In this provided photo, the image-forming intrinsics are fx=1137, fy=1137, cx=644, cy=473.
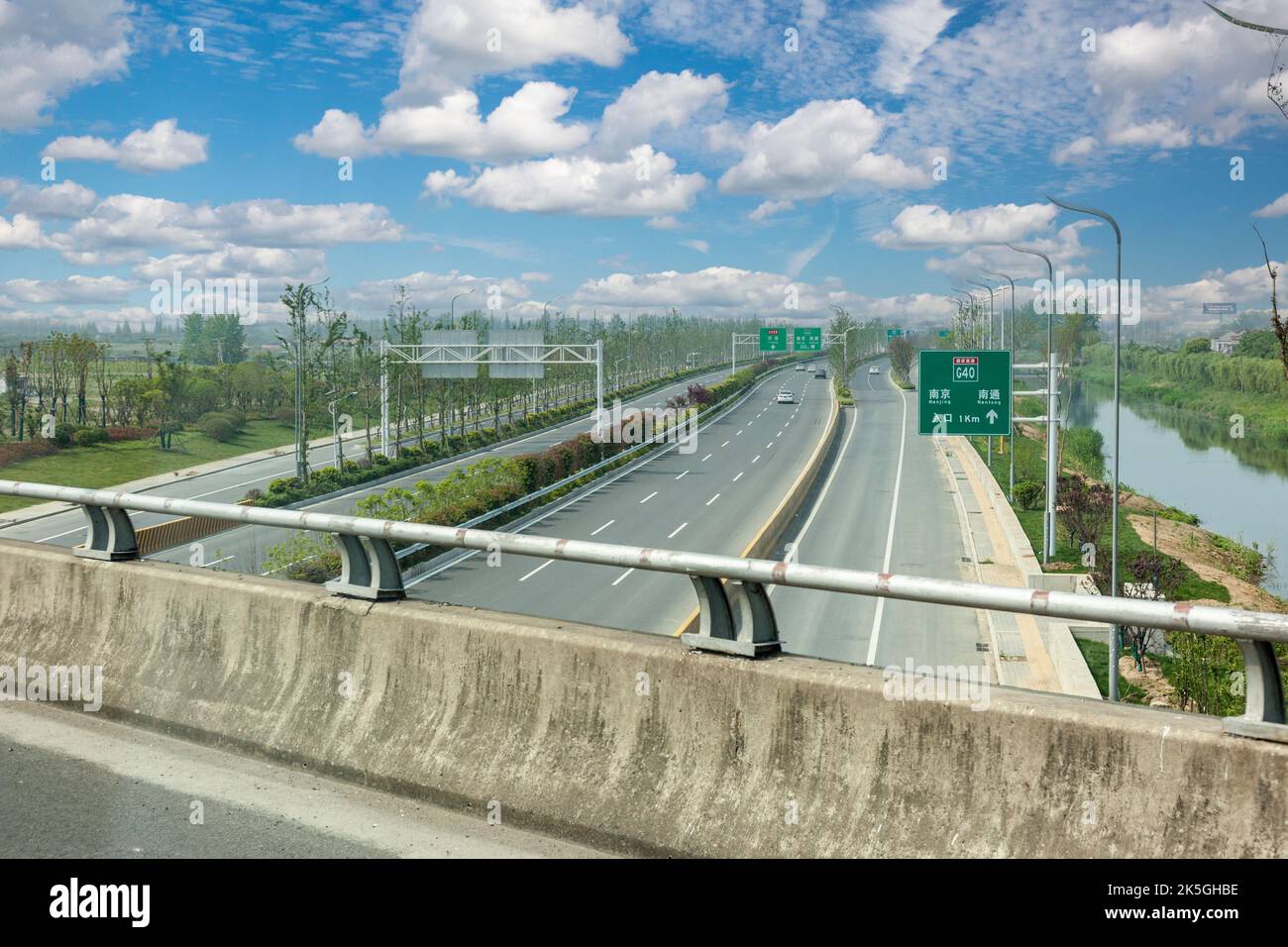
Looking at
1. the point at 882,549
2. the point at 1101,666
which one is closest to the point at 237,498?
the point at 882,549

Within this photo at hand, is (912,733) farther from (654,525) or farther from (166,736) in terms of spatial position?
(654,525)

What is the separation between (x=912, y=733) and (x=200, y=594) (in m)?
4.19

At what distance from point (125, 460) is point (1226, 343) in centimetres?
18353

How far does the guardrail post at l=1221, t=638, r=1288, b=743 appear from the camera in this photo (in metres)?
3.70

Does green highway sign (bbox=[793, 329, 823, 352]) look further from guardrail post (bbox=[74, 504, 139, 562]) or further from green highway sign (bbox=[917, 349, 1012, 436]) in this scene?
guardrail post (bbox=[74, 504, 139, 562])

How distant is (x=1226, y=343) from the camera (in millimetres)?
192250

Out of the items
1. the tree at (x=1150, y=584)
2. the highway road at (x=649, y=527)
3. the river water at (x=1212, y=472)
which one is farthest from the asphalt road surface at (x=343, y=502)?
the river water at (x=1212, y=472)

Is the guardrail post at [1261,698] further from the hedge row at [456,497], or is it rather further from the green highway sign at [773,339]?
the green highway sign at [773,339]

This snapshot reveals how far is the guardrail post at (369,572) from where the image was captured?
19.6 ft

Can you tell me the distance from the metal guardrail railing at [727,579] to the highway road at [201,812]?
108 centimetres

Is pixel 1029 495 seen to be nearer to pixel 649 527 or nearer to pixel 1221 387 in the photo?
pixel 649 527

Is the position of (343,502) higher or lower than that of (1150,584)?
higher

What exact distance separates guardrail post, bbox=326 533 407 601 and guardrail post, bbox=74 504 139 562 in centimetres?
183

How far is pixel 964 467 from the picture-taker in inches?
2569
